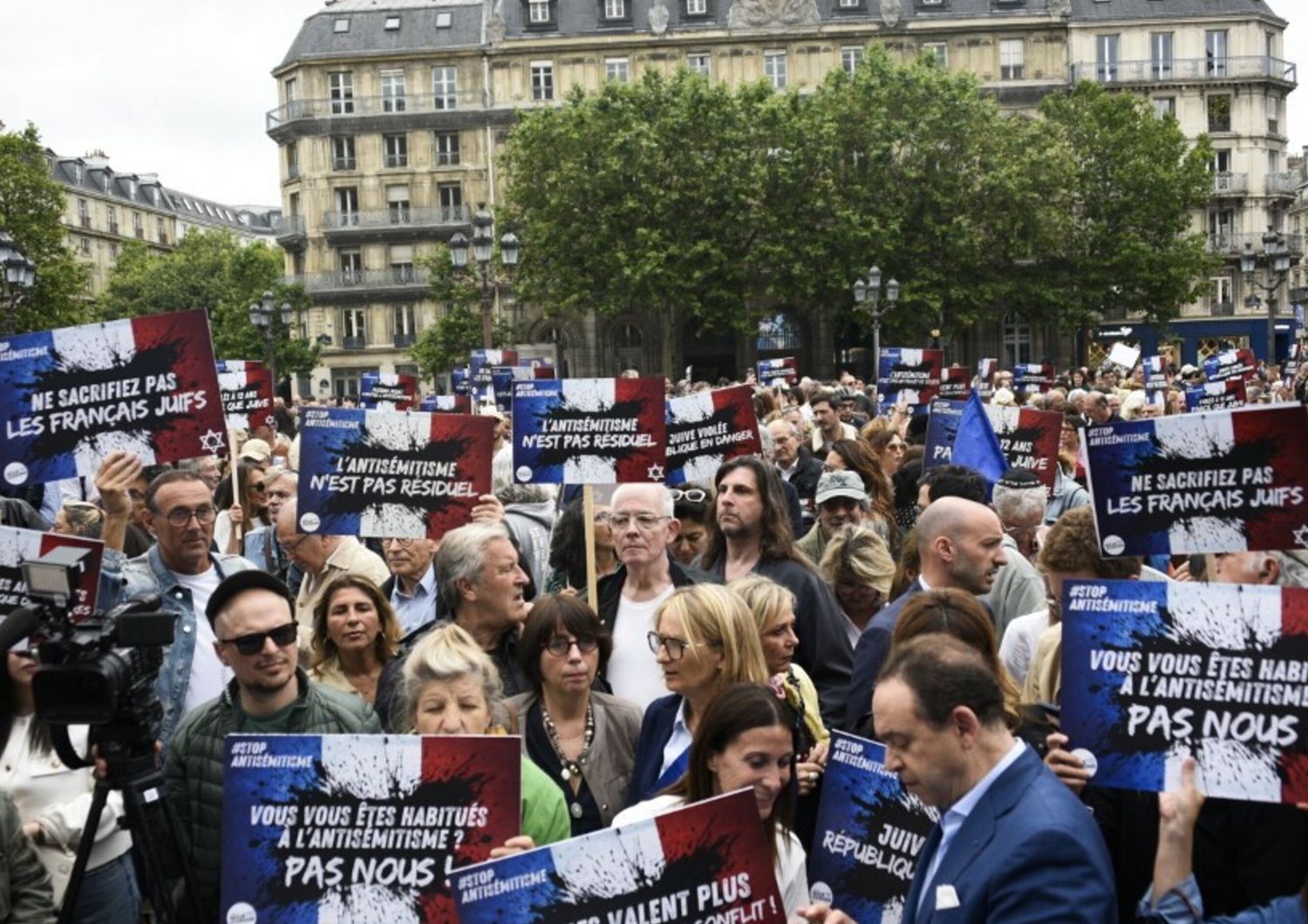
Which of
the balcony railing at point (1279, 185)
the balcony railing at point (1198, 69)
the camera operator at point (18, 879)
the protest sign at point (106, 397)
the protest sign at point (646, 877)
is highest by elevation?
the balcony railing at point (1198, 69)

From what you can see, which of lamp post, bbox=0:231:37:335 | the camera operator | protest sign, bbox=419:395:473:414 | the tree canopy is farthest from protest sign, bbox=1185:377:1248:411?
the tree canopy

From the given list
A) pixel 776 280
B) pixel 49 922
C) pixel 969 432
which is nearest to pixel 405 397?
pixel 969 432

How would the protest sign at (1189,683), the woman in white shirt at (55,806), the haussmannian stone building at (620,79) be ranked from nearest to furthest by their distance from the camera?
the protest sign at (1189,683) → the woman in white shirt at (55,806) → the haussmannian stone building at (620,79)

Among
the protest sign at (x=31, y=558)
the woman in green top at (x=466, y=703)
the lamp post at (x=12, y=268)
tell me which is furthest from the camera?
the lamp post at (x=12, y=268)

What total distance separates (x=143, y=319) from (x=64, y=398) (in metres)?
0.48

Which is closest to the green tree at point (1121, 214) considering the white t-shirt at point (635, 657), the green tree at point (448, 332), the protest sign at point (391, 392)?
the green tree at point (448, 332)

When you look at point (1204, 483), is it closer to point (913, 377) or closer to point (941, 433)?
point (941, 433)

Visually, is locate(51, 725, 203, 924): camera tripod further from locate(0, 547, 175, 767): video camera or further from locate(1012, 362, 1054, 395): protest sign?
locate(1012, 362, 1054, 395): protest sign

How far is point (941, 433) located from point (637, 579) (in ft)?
14.7

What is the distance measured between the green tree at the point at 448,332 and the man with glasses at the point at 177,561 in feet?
171

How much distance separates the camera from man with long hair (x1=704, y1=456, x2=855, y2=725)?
6711mm

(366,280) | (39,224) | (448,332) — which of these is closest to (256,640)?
(39,224)

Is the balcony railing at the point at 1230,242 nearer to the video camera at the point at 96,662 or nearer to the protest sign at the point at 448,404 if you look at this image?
the protest sign at the point at 448,404

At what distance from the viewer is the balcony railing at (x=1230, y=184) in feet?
231
